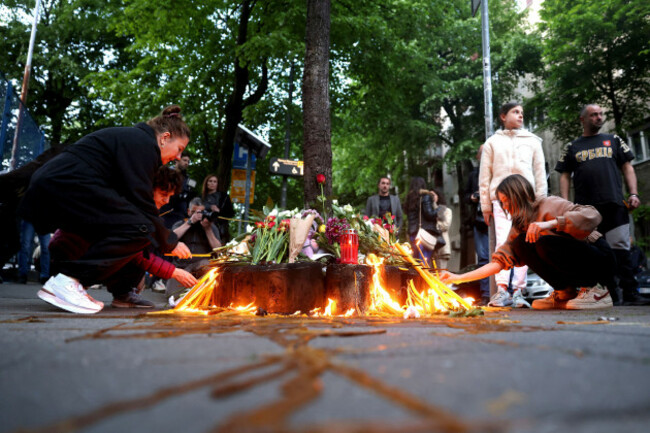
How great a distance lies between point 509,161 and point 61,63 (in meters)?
19.6

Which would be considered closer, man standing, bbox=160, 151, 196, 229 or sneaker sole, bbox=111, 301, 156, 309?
sneaker sole, bbox=111, 301, 156, 309

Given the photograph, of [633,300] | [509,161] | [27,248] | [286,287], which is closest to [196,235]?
[27,248]

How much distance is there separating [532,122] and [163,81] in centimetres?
1387

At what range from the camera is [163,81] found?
15273mm

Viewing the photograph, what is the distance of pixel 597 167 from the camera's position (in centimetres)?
546

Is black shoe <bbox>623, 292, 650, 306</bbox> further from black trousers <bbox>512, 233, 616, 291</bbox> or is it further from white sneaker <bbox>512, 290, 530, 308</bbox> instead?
white sneaker <bbox>512, 290, 530, 308</bbox>

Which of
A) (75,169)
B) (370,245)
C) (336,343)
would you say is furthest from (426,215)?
(336,343)

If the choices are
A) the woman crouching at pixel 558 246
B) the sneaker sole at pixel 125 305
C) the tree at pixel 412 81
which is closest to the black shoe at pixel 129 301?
the sneaker sole at pixel 125 305

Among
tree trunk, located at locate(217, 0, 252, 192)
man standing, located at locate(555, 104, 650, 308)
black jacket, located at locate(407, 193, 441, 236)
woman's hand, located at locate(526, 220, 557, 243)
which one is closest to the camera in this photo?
woman's hand, located at locate(526, 220, 557, 243)

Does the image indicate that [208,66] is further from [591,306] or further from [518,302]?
[591,306]

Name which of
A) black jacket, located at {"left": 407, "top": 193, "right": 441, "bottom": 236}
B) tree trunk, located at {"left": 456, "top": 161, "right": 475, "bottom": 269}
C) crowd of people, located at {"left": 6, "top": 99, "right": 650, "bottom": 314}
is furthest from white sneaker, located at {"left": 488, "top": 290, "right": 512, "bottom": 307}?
tree trunk, located at {"left": 456, "top": 161, "right": 475, "bottom": 269}

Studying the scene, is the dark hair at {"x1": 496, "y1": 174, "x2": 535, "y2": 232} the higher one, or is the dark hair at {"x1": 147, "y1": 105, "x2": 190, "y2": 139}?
the dark hair at {"x1": 147, "y1": 105, "x2": 190, "y2": 139}

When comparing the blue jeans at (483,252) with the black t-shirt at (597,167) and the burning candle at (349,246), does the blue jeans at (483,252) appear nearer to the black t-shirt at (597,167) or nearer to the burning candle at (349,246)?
the black t-shirt at (597,167)

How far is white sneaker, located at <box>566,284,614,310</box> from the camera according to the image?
4453mm
